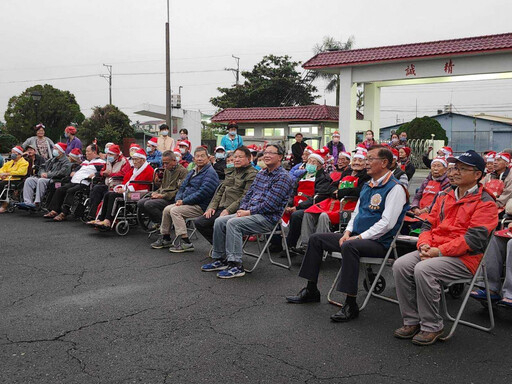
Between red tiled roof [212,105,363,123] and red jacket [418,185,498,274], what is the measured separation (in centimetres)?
2388

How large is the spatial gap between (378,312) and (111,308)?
8.68ft

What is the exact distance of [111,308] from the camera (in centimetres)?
482

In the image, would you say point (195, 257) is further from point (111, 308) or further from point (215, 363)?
point (215, 363)

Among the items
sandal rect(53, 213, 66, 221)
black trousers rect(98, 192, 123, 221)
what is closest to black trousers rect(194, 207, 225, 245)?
black trousers rect(98, 192, 123, 221)

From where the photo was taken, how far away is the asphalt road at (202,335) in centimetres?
346

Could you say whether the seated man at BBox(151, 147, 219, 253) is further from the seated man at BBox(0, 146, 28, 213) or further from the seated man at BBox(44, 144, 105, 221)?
the seated man at BBox(0, 146, 28, 213)

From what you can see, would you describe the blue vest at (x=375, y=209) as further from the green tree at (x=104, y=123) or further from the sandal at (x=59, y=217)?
the green tree at (x=104, y=123)

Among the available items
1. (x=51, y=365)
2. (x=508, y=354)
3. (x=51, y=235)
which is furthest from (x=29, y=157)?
(x=508, y=354)

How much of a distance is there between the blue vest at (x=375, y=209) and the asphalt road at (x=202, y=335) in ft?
2.59

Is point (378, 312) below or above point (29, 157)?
below

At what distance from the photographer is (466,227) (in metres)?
4.18

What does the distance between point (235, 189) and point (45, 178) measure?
6018 millimetres

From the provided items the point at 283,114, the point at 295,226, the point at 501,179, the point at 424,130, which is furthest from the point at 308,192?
the point at 424,130

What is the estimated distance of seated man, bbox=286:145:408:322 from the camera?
4527 millimetres
